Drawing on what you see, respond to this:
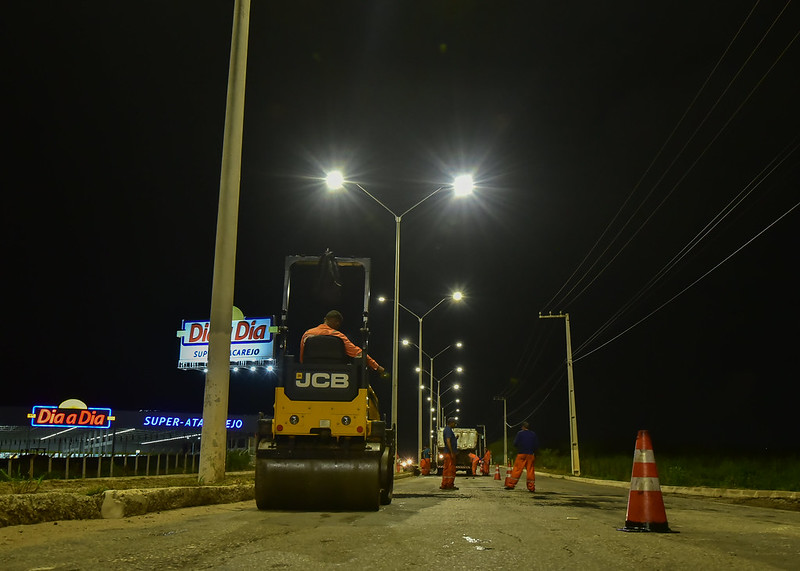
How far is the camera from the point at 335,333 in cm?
Result: 983

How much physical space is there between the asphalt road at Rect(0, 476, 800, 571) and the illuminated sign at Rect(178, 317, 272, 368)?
51957 mm

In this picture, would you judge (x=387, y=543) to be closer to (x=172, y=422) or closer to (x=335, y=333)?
(x=335, y=333)

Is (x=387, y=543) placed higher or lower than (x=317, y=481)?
lower

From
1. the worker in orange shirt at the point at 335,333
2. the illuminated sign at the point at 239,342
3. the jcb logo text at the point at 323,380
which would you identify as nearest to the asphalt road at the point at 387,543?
the jcb logo text at the point at 323,380

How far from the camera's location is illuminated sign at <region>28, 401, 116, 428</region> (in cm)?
6481

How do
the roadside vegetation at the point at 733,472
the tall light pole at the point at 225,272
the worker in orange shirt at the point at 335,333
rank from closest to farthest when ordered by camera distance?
the worker in orange shirt at the point at 335,333 → the tall light pole at the point at 225,272 → the roadside vegetation at the point at 733,472

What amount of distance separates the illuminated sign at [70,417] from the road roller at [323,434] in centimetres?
6100

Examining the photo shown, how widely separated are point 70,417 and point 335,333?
63.6 metres

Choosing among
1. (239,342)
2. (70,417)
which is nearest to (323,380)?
(239,342)

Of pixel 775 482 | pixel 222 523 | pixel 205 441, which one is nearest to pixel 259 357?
pixel 775 482

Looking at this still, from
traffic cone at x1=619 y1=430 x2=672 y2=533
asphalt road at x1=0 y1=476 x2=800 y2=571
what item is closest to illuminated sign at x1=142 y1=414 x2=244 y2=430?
asphalt road at x1=0 y1=476 x2=800 y2=571

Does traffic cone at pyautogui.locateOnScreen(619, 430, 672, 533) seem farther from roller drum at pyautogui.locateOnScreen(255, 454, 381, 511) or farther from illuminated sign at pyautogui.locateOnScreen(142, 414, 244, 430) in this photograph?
illuminated sign at pyautogui.locateOnScreen(142, 414, 244, 430)

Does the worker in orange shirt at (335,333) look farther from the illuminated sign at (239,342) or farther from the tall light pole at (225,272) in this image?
the illuminated sign at (239,342)

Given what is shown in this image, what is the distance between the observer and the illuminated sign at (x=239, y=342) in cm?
5947
